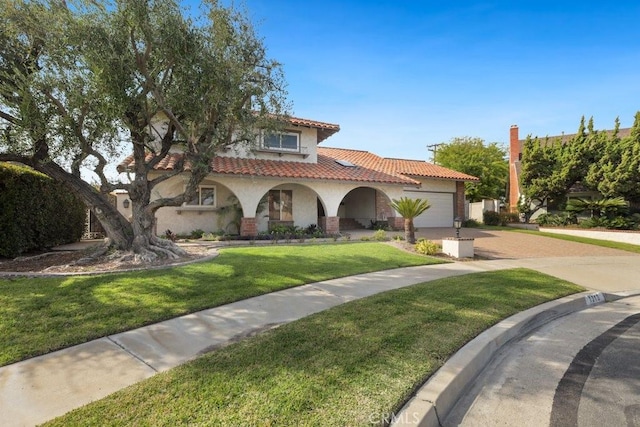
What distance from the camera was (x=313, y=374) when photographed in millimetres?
3291

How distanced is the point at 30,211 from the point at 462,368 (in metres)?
12.4

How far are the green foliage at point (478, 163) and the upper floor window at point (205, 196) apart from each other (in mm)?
23640

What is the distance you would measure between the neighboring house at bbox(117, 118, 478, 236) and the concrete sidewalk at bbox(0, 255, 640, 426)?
7430 millimetres

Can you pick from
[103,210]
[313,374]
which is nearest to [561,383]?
[313,374]

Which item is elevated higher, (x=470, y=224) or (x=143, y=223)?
(x=143, y=223)

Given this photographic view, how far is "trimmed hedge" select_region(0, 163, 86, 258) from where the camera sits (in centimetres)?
953

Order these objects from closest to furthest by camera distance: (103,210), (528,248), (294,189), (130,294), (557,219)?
(130,294), (103,210), (528,248), (294,189), (557,219)

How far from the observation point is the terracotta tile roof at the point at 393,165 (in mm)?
21906

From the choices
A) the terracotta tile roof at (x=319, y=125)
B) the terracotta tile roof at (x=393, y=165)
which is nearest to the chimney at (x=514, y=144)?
the terracotta tile roof at (x=393, y=165)

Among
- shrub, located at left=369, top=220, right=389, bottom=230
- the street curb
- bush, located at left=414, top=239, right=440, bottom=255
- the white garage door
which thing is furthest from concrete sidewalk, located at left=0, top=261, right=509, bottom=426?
the white garage door

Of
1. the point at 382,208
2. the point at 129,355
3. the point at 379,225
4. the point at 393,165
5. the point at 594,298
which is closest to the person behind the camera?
the point at 129,355

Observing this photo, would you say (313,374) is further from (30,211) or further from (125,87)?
A: (30,211)

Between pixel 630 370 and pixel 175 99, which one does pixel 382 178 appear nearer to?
pixel 175 99

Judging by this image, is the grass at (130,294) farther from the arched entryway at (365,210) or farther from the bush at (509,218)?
the bush at (509,218)
